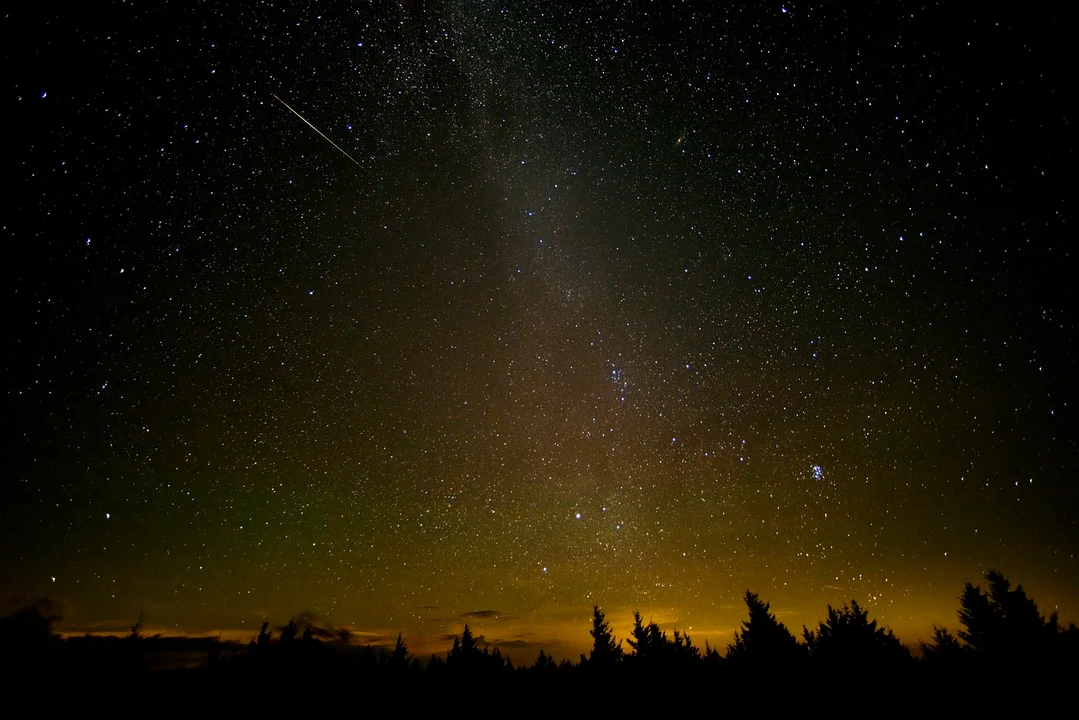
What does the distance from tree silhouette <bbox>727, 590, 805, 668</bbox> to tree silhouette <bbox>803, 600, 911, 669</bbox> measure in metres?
1.25

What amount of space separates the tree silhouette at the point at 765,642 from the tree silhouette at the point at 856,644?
4.10 feet

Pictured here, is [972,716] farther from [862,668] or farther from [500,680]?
[500,680]

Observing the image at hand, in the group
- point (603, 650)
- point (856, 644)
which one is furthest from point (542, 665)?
point (856, 644)

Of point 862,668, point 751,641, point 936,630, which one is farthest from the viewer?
point 936,630

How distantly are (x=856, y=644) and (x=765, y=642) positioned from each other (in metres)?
3.93

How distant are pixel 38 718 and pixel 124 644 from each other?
783 centimetres

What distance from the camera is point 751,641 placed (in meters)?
20.2

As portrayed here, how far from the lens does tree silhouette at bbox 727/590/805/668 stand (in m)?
19.3

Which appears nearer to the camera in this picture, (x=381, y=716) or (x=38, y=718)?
(x=38, y=718)

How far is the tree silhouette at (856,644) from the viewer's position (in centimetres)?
1875

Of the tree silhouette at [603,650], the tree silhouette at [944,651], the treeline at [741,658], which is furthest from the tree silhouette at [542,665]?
the tree silhouette at [944,651]

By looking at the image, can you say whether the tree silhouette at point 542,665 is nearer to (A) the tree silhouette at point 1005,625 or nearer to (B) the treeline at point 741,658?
(B) the treeline at point 741,658

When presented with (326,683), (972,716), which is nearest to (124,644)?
(326,683)

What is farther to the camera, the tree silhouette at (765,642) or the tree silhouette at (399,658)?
the tree silhouette at (399,658)
